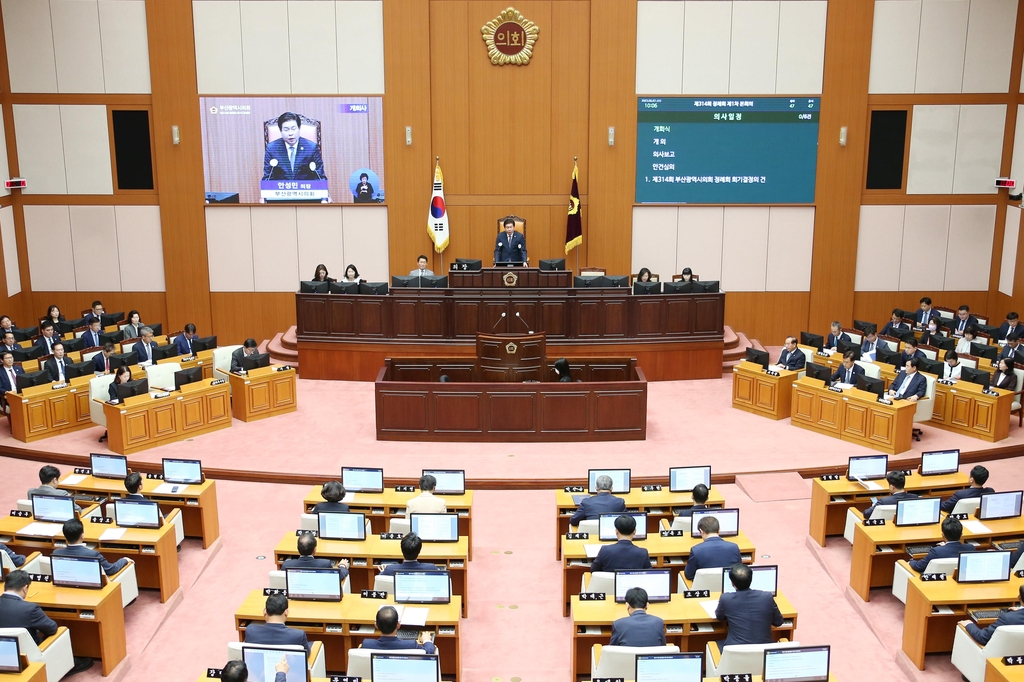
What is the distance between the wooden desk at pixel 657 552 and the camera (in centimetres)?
793

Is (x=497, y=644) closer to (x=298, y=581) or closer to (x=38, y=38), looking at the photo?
(x=298, y=581)

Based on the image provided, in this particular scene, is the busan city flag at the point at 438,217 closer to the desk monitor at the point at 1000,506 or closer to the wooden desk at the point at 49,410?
the wooden desk at the point at 49,410

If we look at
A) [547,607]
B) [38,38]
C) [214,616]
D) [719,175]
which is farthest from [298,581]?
[38,38]

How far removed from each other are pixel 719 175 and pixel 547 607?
35.9 feet

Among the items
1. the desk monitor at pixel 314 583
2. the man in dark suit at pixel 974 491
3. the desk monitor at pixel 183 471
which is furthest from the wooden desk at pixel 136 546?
the man in dark suit at pixel 974 491

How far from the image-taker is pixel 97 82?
1695 centimetres

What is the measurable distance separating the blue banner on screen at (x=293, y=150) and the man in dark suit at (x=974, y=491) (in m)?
11.6

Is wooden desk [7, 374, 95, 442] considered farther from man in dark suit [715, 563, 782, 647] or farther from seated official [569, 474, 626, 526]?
man in dark suit [715, 563, 782, 647]

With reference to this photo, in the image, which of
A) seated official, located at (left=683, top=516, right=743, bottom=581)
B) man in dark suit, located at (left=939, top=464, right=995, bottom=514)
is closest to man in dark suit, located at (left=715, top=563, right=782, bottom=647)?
seated official, located at (left=683, top=516, right=743, bottom=581)

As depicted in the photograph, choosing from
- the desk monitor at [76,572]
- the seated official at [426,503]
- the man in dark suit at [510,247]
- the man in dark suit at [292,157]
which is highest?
the man in dark suit at [292,157]

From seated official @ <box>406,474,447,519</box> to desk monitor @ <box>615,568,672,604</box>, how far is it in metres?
2.20

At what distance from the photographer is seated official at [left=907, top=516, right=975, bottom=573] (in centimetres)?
751

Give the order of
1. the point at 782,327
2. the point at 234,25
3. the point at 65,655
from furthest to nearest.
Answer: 1. the point at 782,327
2. the point at 234,25
3. the point at 65,655

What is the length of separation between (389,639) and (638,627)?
167cm
